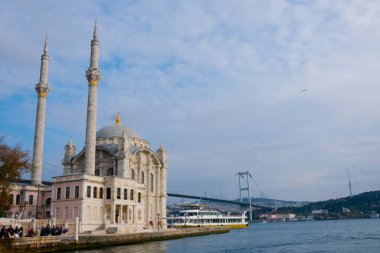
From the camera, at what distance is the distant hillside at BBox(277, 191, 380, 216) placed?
16225 centimetres

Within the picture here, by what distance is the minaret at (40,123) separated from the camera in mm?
49156

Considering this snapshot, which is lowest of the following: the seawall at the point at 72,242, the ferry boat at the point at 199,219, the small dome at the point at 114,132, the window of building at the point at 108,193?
the seawall at the point at 72,242

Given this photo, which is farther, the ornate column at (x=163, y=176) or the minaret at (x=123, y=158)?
the ornate column at (x=163, y=176)

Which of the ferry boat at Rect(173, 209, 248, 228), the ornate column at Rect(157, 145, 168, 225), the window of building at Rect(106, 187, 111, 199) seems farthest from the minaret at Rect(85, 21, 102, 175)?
the ferry boat at Rect(173, 209, 248, 228)

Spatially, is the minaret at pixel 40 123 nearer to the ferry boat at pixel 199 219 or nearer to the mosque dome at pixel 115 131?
the mosque dome at pixel 115 131

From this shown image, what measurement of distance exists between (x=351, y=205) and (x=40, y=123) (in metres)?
144

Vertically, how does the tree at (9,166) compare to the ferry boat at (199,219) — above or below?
above

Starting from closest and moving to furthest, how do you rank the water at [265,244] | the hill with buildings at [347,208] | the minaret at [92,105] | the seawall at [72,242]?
1. the seawall at [72,242]
2. the water at [265,244]
3. the minaret at [92,105]
4. the hill with buildings at [347,208]

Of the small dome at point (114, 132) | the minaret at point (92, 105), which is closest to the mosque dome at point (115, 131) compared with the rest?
the small dome at point (114, 132)

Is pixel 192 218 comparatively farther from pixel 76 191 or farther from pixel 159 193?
pixel 76 191

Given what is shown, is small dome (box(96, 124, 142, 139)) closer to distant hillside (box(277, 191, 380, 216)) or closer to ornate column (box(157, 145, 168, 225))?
ornate column (box(157, 145, 168, 225))

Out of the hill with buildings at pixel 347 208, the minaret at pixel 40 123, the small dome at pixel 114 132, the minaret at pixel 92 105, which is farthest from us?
the hill with buildings at pixel 347 208

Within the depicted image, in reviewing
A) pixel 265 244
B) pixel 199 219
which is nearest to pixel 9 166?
pixel 265 244

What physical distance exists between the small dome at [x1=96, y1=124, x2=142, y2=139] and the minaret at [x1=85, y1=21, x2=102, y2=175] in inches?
409
